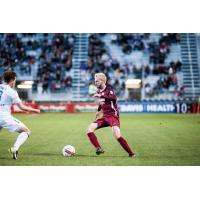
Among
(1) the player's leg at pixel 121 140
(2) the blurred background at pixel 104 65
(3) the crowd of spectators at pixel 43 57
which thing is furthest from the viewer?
(2) the blurred background at pixel 104 65

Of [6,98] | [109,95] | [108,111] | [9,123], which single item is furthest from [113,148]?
[6,98]

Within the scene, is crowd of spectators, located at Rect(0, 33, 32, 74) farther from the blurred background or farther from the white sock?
the white sock

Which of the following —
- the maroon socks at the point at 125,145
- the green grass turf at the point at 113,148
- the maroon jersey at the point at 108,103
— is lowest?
the green grass turf at the point at 113,148

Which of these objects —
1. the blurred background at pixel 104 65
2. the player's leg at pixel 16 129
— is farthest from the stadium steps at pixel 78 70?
the player's leg at pixel 16 129

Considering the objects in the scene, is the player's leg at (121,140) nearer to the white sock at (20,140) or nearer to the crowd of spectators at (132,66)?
the white sock at (20,140)

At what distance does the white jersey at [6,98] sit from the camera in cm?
666

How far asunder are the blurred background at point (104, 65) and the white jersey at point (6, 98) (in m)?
1.47

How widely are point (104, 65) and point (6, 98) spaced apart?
393 centimetres

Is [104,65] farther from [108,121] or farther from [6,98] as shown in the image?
[6,98]

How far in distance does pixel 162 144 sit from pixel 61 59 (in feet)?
11.2

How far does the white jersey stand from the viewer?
6.66 meters

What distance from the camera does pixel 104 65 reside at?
33.5 ft
